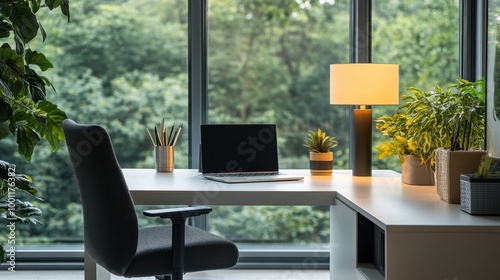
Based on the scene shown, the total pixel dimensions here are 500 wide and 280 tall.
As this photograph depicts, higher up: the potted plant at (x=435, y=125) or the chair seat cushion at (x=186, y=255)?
the potted plant at (x=435, y=125)

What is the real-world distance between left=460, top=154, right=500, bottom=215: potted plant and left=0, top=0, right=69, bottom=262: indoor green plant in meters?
1.72

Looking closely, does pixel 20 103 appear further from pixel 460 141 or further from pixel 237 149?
pixel 460 141

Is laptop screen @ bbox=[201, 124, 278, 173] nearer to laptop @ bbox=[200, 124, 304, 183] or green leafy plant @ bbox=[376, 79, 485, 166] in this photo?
laptop @ bbox=[200, 124, 304, 183]

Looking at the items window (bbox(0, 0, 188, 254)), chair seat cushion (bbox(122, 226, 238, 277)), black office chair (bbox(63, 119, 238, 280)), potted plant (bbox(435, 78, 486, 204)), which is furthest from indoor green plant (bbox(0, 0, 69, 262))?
potted plant (bbox(435, 78, 486, 204))

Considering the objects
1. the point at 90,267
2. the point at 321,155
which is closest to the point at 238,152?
the point at 321,155

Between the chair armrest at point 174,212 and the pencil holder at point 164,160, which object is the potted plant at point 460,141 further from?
the pencil holder at point 164,160

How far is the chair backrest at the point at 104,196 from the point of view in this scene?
8.09 ft

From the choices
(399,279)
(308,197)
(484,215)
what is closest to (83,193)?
(308,197)

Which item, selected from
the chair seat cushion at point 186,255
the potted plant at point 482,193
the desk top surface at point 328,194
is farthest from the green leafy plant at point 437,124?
the chair seat cushion at point 186,255

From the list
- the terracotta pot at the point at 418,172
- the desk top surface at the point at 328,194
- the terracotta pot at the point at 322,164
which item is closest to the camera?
the desk top surface at the point at 328,194

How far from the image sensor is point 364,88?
3.42 m

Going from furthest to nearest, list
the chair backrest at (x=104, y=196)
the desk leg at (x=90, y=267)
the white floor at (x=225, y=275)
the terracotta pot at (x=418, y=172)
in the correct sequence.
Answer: the white floor at (x=225, y=275) < the terracotta pot at (x=418, y=172) < the desk leg at (x=90, y=267) < the chair backrest at (x=104, y=196)

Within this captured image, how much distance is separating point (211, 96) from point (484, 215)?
225 cm

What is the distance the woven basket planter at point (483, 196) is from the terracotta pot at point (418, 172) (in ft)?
2.52
